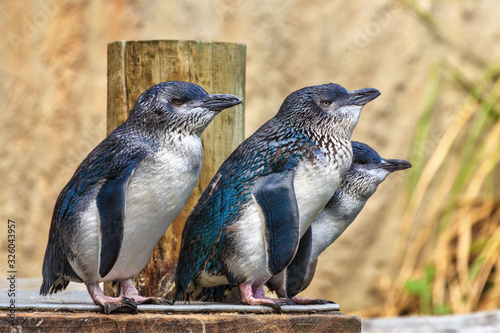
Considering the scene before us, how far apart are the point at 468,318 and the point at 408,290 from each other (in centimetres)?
63

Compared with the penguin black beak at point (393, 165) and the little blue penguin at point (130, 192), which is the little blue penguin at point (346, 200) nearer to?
the penguin black beak at point (393, 165)

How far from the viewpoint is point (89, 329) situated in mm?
2383

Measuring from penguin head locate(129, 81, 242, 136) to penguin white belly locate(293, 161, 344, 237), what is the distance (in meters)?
0.32

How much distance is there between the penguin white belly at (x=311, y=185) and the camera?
264 cm

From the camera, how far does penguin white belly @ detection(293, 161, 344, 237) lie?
2637 millimetres

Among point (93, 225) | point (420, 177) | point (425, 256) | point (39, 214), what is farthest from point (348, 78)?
point (93, 225)

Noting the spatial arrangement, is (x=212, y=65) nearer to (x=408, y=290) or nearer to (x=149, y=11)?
(x=149, y=11)

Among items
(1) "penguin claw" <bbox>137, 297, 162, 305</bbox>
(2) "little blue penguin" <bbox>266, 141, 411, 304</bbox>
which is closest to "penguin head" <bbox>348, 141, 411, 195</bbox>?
(2) "little blue penguin" <bbox>266, 141, 411, 304</bbox>

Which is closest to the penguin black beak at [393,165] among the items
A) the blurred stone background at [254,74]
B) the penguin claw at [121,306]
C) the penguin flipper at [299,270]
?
the penguin flipper at [299,270]

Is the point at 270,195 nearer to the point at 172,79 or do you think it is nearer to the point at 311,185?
the point at 311,185

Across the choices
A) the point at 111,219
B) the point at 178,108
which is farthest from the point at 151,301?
the point at 178,108

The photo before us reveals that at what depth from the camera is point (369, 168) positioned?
119 inches

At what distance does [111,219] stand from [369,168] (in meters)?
1.04

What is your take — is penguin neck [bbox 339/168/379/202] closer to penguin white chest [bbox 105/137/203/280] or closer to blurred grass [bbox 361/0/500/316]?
penguin white chest [bbox 105/137/203/280]
